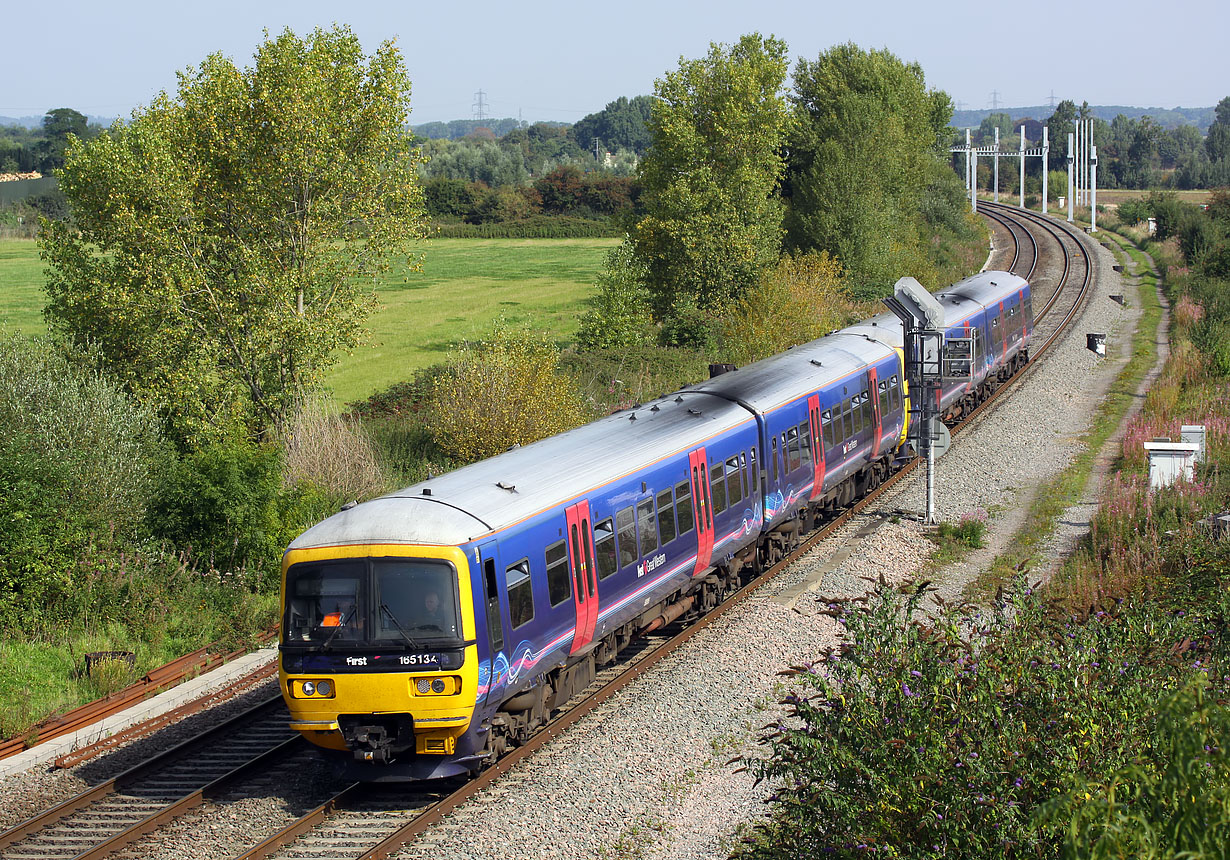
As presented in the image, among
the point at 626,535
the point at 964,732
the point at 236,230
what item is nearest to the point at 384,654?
the point at 626,535

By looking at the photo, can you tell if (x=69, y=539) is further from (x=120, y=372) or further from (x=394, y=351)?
(x=394, y=351)

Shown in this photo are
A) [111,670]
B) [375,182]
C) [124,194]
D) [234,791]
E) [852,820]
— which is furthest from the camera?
[375,182]

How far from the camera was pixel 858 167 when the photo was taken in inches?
2002

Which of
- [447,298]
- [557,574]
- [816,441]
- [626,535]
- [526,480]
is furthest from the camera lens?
[447,298]

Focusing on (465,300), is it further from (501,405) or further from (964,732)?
(964,732)

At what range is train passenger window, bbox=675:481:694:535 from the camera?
49.8 ft

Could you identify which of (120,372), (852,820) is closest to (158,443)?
(120,372)

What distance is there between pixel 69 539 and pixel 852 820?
53.0 feet

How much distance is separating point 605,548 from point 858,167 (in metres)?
40.9

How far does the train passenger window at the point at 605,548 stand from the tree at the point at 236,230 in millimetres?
13629

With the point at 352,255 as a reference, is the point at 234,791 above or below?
below

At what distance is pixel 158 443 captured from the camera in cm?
2255

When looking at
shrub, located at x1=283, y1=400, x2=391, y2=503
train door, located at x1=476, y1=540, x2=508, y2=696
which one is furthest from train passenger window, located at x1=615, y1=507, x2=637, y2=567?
shrub, located at x1=283, y1=400, x2=391, y2=503

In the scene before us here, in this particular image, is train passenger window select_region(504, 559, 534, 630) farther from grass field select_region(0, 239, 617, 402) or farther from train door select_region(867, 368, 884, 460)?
grass field select_region(0, 239, 617, 402)
